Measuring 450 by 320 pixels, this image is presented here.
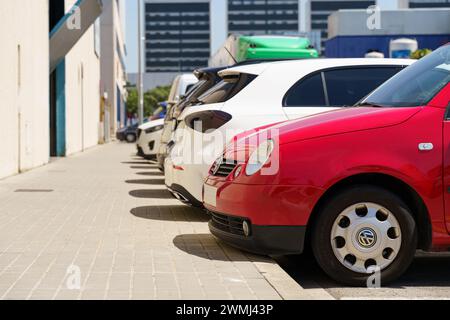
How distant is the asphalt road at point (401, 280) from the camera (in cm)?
534

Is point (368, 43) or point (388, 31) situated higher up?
point (388, 31)

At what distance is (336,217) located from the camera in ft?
17.9

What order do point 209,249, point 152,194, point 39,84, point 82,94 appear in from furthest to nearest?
point 82,94
point 39,84
point 152,194
point 209,249

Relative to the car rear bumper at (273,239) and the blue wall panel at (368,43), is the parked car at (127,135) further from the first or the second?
the car rear bumper at (273,239)

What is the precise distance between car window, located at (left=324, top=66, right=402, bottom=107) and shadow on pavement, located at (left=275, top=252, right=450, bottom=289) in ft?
5.41

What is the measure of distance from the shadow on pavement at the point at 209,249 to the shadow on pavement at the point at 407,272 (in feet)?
1.19

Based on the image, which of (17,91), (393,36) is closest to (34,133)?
(17,91)

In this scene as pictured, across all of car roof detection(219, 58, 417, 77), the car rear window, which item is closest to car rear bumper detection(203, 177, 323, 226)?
the car rear window

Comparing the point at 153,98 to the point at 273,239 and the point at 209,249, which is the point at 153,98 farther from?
the point at 273,239

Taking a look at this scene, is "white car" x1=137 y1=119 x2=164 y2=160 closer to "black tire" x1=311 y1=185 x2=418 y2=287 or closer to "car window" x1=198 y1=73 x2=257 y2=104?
"car window" x1=198 y1=73 x2=257 y2=104

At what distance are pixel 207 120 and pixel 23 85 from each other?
9778 millimetres

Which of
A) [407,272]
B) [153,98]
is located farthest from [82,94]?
[153,98]

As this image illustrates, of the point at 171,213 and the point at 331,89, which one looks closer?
the point at 331,89
